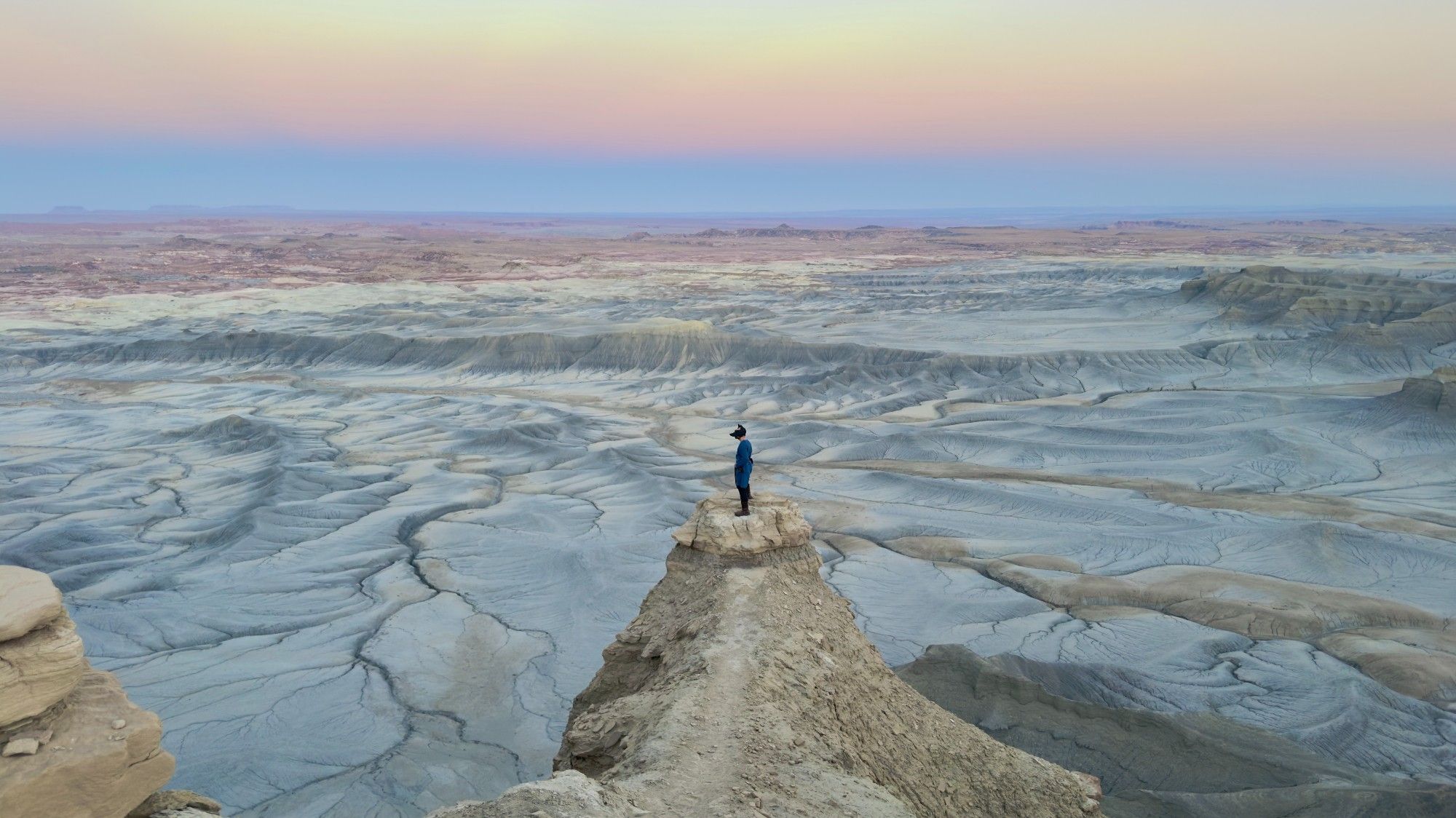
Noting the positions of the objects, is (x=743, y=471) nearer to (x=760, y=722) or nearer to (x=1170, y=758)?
(x=760, y=722)

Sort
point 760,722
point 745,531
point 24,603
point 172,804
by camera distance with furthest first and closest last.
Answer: point 745,531, point 760,722, point 172,804, point 24,603

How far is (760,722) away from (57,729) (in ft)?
12.2

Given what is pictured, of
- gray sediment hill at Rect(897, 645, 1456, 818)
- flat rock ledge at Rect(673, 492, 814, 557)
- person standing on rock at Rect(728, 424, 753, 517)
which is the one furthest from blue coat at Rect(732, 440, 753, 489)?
gray sediment hill at Rect(897, 645, 1456, 818)

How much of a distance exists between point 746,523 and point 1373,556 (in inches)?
555

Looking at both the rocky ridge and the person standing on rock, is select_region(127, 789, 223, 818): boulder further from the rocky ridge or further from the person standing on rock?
the person standing on rock

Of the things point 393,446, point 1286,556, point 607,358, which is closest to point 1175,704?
point 1286,556

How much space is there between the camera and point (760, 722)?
634 cm

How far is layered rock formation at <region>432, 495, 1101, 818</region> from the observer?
5.61m

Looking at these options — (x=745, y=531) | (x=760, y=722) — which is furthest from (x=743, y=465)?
(x=760, y=722)

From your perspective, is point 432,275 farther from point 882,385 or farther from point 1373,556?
point 1373,556

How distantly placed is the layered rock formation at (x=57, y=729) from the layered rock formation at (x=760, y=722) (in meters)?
1.53

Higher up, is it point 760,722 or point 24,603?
point 24,603

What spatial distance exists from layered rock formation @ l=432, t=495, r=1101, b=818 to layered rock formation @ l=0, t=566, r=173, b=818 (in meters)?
1.53

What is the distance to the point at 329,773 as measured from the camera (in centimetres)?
1082
